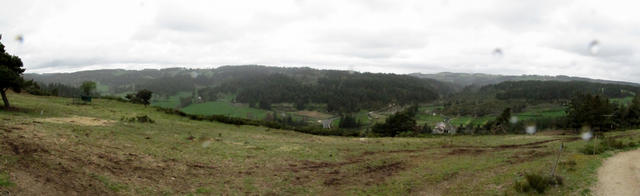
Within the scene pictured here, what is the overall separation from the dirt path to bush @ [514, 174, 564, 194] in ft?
4.55

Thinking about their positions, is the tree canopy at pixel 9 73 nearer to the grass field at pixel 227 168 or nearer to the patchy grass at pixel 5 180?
the grass field at pixel 227 168

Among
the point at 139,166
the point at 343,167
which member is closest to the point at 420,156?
the point at 343,167

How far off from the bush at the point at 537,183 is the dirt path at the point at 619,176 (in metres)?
1.39

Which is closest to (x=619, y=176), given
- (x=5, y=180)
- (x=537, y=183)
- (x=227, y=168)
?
(x=537, y=183)

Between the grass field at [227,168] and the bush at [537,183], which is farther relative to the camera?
the bush at [537,183]

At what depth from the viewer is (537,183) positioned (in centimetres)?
1288

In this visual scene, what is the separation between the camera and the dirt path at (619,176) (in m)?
12.4

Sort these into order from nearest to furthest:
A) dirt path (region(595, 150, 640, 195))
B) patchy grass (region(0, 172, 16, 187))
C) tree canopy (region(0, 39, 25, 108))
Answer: patchy grass (region(0, 172, 16, 187)) → dirt path (region(595, 150, 640, 195)) → tree canopy (region(0, 39, 25, 108))

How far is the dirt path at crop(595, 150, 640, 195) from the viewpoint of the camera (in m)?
12.4

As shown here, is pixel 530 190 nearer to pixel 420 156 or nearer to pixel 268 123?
pixel 420 156

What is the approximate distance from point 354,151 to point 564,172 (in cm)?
1434

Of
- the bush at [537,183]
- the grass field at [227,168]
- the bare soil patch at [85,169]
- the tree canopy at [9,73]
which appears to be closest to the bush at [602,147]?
the grass field at [227,168]

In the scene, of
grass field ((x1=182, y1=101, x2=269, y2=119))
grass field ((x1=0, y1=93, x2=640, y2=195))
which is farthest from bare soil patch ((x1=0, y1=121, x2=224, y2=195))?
grass field ((x1=182, y1=101, x2=269, y2=119))

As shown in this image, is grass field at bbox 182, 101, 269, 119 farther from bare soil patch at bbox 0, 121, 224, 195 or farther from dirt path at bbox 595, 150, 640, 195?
dirt path at bbox 595, 150, 640, 195
